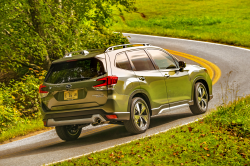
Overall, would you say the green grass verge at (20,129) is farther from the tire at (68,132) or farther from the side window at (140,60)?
the side window at (140,60)

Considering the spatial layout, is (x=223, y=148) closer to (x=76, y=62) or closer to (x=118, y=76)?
(x=118, y=76)

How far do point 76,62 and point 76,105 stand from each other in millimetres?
923

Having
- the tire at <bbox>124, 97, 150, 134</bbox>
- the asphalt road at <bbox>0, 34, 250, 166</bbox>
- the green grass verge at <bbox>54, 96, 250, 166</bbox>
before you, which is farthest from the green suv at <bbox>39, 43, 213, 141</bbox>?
the green grass verge at <bbox>54, 96, 250, 166</bbox>

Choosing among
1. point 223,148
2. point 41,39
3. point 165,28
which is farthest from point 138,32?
point 223,148

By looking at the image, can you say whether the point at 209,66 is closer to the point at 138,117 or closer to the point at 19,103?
the point at 19,103

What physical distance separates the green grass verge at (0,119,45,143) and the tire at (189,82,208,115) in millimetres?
4762

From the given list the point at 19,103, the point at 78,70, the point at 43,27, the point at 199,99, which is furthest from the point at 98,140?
the point at 43,27

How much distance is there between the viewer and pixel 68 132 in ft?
29.3

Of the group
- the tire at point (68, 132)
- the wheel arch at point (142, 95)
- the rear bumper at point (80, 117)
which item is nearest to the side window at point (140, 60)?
the wheel arch at point (142, 95)

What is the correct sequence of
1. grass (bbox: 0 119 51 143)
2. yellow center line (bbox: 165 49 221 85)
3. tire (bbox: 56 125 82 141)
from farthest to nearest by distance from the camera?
1. yellow center line (bbox: 165 49 221 85)
2. grass (bbox: 0 119 51 143)
3. tire (bbox: 56 125 82 141)

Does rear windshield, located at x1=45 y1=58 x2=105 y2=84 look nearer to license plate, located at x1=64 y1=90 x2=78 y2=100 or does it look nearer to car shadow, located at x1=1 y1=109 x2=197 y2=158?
license plate, located at x1=64 y1=90 x2=78 y2=100

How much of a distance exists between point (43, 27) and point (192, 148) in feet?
30.5

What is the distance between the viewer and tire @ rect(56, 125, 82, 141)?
8781 millimetres

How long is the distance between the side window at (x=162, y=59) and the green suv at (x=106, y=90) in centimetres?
3
